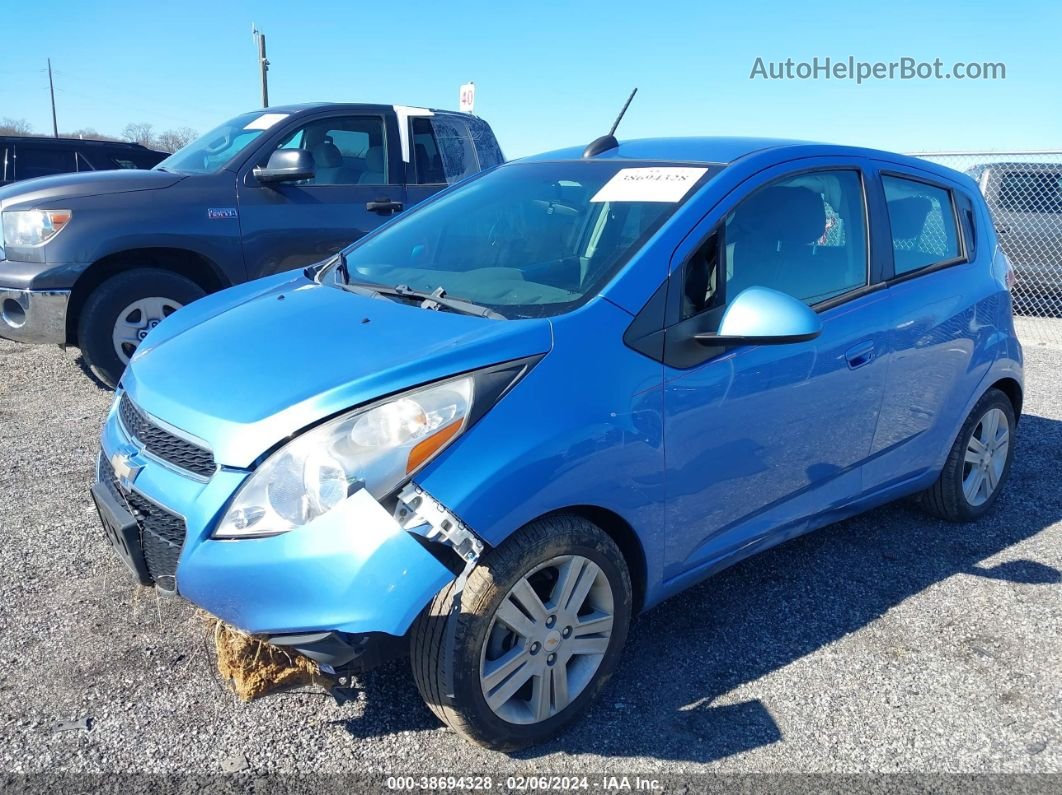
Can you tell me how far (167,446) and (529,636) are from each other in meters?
1.12

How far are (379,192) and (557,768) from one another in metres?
4.73

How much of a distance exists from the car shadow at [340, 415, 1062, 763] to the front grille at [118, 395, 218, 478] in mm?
915

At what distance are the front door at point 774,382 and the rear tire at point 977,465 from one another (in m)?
0.85

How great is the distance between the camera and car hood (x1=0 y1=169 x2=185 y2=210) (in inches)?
199

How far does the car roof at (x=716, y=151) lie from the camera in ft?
9.94

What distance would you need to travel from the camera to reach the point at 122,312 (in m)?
5.27

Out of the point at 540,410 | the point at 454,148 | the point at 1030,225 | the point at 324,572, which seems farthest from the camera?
the point at 1030,225

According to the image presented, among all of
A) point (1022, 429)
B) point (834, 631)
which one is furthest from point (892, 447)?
point (1022, 429)

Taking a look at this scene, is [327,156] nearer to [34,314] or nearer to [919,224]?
[34,314]

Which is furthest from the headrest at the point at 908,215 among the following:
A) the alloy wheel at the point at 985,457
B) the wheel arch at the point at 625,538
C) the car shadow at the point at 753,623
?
the wheel arch at the point at 625,538

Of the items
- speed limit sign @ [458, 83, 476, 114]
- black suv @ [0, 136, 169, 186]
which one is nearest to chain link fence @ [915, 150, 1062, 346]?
speed limit sign @ [458, 83, 476, 114]

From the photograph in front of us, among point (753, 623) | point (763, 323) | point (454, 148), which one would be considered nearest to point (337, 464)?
point (763, 323)

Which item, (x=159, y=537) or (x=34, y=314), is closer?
(x=159, y=537)

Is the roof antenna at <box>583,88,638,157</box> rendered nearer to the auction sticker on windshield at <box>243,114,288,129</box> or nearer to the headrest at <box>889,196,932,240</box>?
the headrest at <box>889,196,932,240</box>
